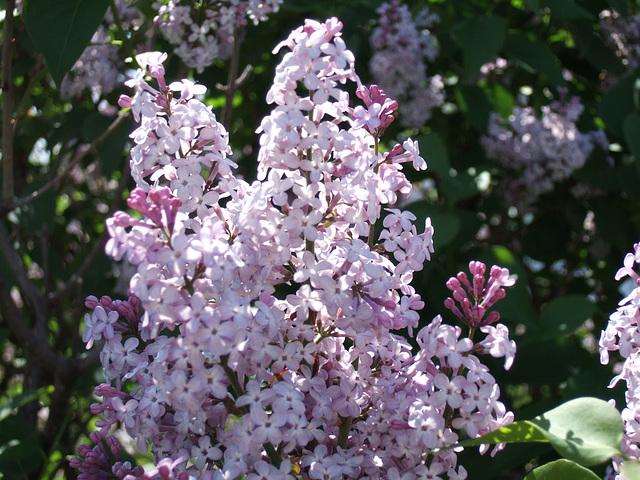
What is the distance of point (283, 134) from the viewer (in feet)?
2.06

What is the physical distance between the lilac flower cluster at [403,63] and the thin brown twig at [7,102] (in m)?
1.03

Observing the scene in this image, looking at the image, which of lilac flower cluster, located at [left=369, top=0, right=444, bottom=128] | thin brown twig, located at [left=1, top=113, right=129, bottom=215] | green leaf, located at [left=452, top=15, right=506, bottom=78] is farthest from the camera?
lilac flower cluster, located at [left=369, top=0, right=444, bottom=128]

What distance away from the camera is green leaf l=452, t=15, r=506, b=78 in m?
1.70

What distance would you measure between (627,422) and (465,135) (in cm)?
163

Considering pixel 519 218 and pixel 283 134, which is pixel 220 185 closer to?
pixel 283 134

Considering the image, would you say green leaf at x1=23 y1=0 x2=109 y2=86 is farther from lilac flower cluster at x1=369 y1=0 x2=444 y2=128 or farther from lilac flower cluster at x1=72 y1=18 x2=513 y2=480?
lilac flower cluster at x1=369 y1=0 x2=444 y2=128

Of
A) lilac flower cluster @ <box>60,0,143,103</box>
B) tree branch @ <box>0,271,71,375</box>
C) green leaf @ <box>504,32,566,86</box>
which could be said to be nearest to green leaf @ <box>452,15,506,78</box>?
green leaf @ <box>504,32,566,86</box>

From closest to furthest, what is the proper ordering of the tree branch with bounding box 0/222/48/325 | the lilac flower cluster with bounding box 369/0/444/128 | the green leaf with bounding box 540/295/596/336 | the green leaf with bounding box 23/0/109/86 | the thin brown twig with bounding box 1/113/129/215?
the green leaf with bounding box 23/0/109/86 < the thin brown twig with bounding box 1/113/129/215 < the tree branch with bounding box 0/222/48/325 < the green leaf with bounding box 540/295/596/336 < the lilac flower cluster with bounding box 369/0/444/128

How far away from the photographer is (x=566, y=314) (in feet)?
4.86

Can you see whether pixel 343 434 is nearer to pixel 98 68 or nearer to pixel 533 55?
pixel 98 68

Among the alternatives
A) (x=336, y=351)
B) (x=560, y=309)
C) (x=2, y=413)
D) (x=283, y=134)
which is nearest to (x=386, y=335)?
(x=336, y=351)

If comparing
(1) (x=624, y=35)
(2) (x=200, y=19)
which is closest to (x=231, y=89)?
(2) (x=200, y=19)

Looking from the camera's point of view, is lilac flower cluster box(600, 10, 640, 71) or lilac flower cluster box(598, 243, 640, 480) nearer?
lilac flower cluster box(598, 243, 640, 480)

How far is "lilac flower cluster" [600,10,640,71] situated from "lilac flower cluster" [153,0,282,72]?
1128mm
